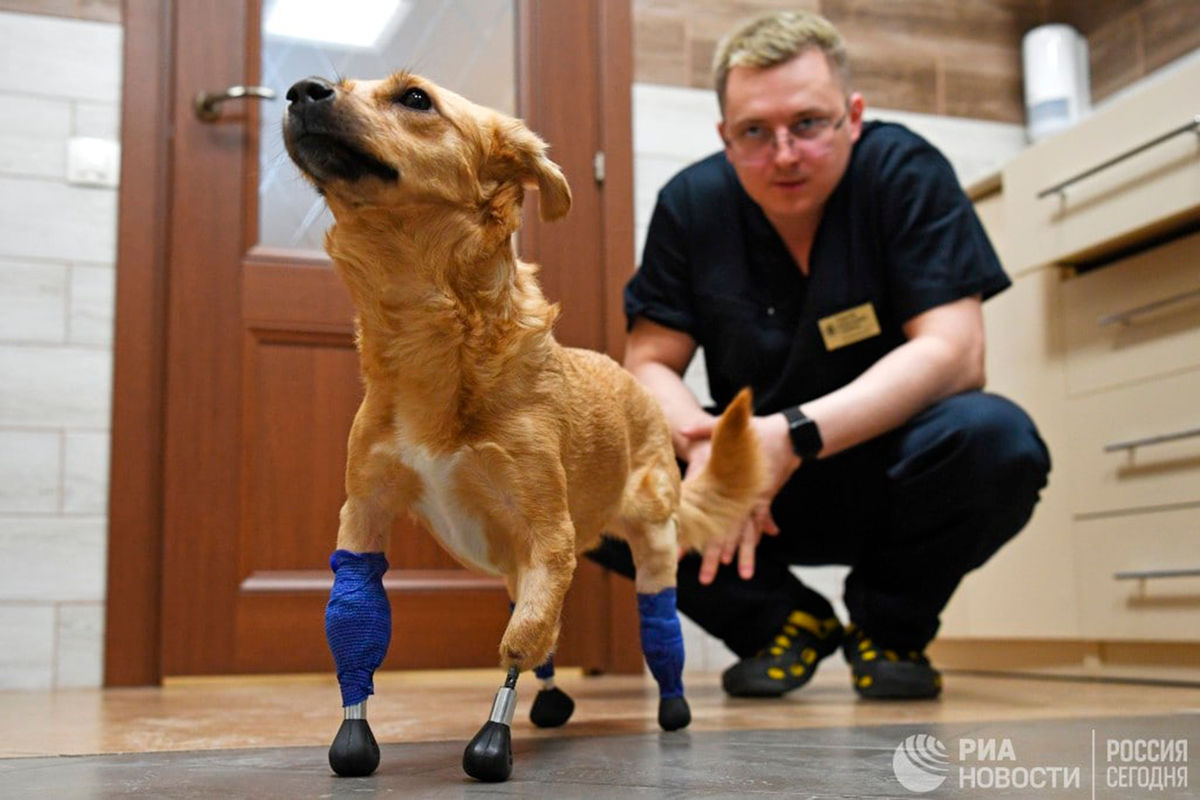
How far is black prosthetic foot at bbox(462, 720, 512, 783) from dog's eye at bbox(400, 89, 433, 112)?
0.57 m

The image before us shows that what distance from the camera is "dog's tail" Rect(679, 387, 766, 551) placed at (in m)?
1.60

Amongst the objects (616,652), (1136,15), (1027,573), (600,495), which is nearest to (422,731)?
(600,495)

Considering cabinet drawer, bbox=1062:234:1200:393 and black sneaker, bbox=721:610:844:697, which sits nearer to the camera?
black sneaker, bbox=721:610:844:697

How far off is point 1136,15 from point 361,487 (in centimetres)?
295

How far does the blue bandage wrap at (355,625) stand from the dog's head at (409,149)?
0.35 metres

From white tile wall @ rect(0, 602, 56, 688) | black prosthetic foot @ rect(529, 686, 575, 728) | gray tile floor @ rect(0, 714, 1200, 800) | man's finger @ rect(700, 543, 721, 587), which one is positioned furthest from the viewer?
white tile wall @ rect(0, 602, 56, 688)

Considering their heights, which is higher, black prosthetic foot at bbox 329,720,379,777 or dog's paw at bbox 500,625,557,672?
dog's paw at bbox 500,625,557,672

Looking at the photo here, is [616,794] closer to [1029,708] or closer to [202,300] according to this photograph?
[1029,708]

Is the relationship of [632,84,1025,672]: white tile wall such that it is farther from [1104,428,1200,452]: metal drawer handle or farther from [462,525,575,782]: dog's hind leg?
[462,525,575,782]: dog's hind leg

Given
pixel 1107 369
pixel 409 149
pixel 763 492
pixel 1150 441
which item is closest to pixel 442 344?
pixel 409 149

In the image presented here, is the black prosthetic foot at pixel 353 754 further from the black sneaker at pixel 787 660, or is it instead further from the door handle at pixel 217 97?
the door handle at pixel 217 97

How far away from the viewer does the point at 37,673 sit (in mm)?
2584

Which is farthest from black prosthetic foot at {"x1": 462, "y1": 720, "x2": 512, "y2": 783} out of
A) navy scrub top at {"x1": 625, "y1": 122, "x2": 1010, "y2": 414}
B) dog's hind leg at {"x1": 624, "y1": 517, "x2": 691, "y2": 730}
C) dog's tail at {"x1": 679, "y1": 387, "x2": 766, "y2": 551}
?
navy scrub top at {"x1": 625, "y1": 122, "x2": 1010, "y2": 414}

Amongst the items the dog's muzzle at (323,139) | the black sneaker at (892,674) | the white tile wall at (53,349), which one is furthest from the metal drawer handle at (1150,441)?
the white tile wall at (53,349)
